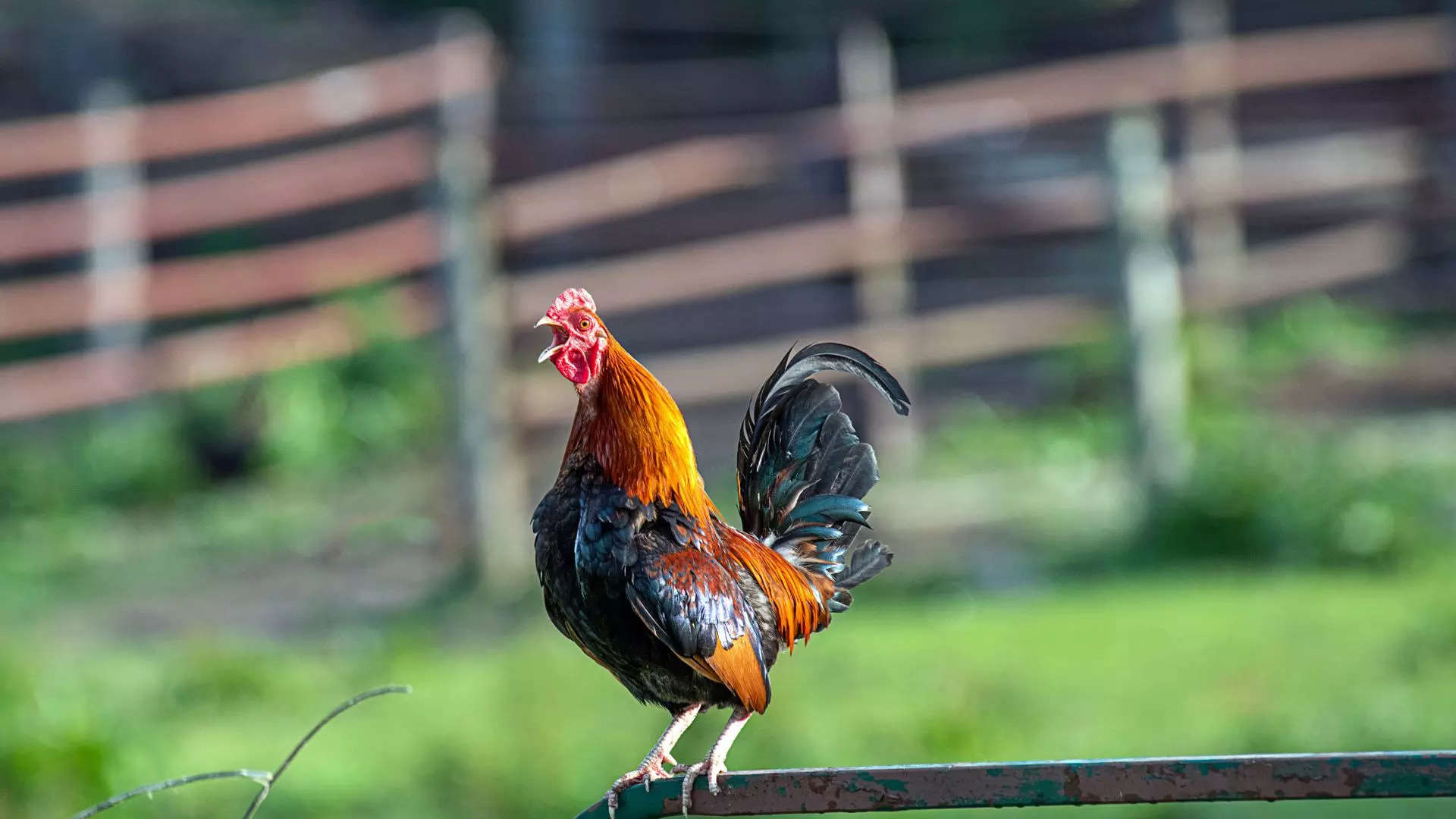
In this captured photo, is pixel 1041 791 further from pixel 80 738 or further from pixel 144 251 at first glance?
pixel 144 251

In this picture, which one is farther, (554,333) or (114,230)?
(114,230)

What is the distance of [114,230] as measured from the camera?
779cm

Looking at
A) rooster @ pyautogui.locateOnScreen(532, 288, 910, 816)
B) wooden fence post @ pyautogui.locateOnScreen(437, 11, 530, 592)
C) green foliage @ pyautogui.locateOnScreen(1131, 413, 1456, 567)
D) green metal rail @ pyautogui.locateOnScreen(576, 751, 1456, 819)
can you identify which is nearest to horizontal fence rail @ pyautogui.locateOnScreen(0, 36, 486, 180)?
wooden fence post @ pyautogui.locateOnScreen(437, 11, 530, 592)

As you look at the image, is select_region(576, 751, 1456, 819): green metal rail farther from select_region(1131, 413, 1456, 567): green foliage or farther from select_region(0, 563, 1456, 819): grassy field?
select_region(1131, 413, 1456, 567): green foliage

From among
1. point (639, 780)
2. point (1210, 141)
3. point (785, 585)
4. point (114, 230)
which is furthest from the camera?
point (1210, 141)

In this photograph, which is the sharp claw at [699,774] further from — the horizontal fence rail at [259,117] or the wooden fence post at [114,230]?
the wooden fence post at [114,230]

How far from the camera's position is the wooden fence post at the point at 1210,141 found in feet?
27.2

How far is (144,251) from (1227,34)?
6.87 meters

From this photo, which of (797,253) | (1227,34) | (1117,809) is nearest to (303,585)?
(797,253)

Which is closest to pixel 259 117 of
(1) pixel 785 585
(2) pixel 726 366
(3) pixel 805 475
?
(2) pixel 726 366

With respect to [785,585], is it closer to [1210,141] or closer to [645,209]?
[645,209]

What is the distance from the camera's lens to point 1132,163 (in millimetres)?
6234

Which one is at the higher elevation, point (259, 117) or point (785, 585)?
point (259, 117)

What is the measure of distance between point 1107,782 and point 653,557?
19.8 inches
